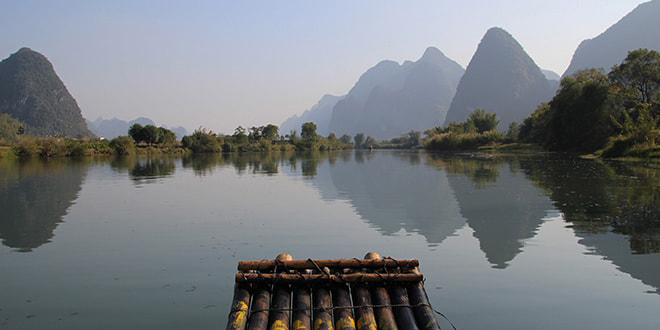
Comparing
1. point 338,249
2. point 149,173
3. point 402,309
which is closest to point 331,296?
A: point 402,309

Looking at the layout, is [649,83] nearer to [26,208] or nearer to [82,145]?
[26,208]

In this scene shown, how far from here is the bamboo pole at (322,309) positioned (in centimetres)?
508

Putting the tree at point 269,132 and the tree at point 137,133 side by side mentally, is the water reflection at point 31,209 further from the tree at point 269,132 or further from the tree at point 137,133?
the tree at point 269,132

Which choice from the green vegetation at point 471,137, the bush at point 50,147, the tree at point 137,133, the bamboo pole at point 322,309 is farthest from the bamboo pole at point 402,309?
the tree at point 137,133

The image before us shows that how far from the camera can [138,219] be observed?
15.6m

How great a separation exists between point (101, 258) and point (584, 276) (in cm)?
1075

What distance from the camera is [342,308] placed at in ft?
17.7

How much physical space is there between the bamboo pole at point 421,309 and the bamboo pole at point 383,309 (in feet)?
0.98

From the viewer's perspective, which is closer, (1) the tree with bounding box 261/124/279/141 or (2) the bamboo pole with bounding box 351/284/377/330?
(2) the bamboo pole with bounding box 351/284/377/330

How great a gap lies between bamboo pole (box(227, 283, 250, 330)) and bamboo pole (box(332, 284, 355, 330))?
1099 millimetres

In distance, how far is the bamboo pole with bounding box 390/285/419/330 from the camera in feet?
16.8

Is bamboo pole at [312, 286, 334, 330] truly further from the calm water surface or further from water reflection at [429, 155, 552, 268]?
water reflection at [429, 155, 552, 268]

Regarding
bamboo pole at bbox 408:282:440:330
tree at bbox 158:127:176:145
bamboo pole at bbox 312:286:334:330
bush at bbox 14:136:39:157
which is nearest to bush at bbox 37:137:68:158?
bush at bbox 14:136:39:157

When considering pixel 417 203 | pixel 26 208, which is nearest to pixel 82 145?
pixel 26 208
